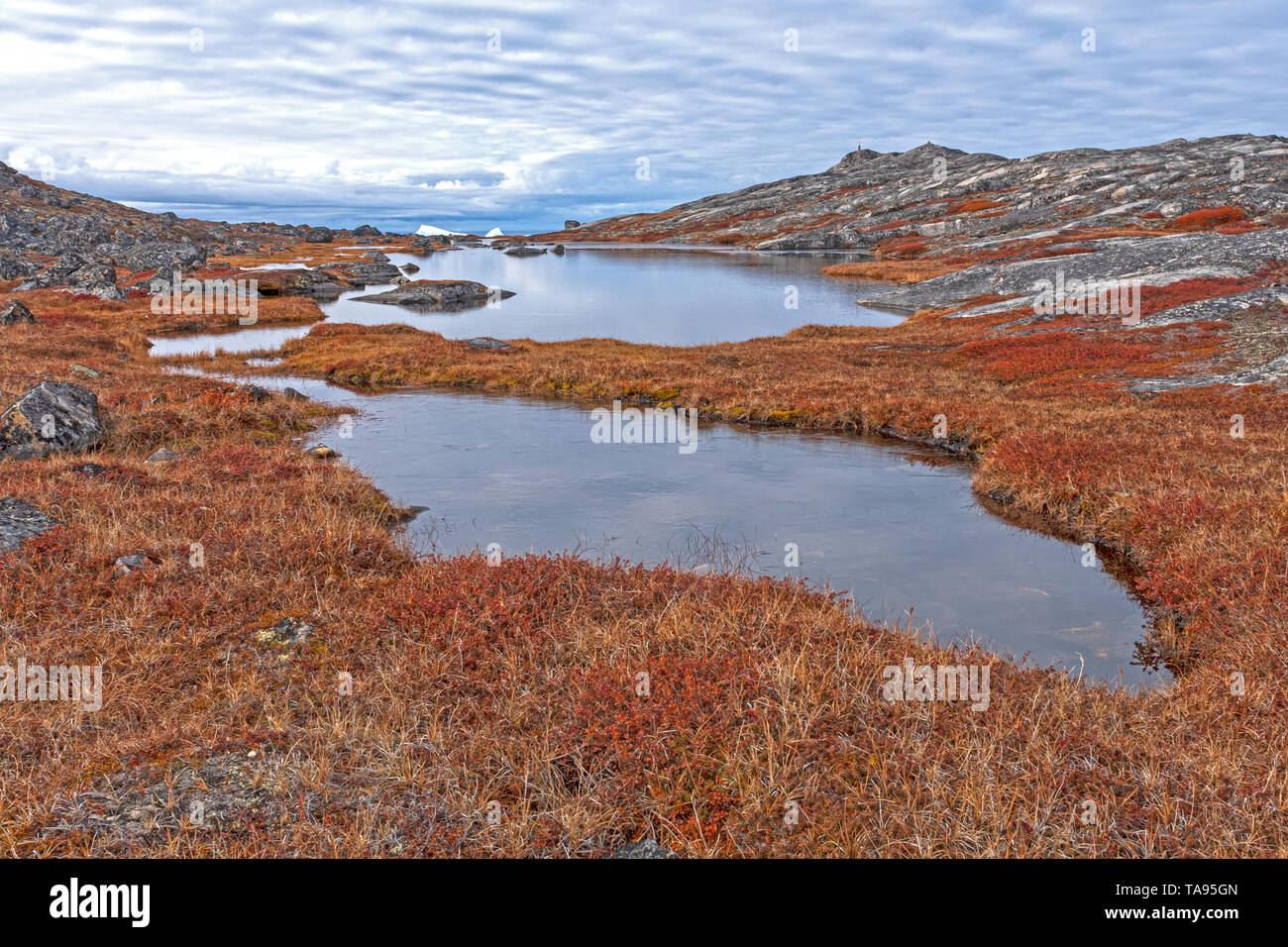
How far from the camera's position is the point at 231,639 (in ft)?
32.1

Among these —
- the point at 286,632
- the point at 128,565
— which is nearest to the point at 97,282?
the point at 128,565

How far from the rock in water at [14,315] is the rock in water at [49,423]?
115 feet

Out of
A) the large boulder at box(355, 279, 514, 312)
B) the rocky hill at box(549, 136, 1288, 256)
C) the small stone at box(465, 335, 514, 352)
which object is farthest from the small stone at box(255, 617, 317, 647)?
the rocky hill at box(549, 136, 1288, 256)

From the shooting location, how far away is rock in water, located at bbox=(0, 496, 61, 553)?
37.6ft

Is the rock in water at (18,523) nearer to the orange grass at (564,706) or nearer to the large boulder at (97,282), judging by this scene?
the orange grass at (564,706)

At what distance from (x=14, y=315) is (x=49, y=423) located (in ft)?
127

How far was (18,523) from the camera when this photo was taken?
11953 millimetres

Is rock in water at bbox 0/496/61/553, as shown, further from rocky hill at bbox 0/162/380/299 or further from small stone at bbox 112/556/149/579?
rocky hill at bbox 0/162/380/299

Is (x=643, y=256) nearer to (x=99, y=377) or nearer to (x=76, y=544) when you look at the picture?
(x=99, y=377)

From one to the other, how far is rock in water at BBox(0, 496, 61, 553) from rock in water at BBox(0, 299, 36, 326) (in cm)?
4446

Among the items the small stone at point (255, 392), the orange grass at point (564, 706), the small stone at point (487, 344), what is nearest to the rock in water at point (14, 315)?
the small stone at point (487, 344)

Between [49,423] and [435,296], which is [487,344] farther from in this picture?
[435,296]
